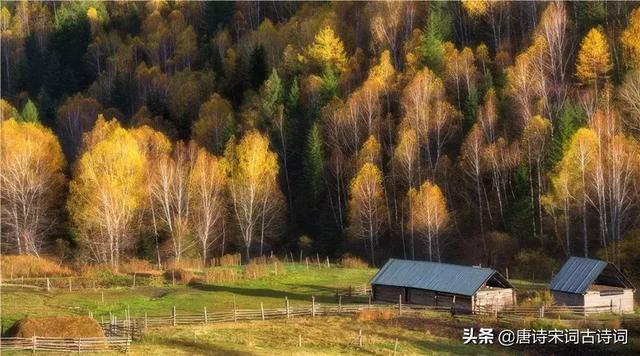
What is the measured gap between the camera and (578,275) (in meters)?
65.1

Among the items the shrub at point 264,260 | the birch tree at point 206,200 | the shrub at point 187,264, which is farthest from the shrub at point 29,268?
the shrub at point 264,260

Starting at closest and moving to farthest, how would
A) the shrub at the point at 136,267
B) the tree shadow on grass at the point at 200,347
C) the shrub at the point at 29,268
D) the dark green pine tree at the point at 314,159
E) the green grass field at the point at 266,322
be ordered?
the tree shadow on grass at the point at 200,347 → the green grass field at the point at 266,322 → the shrub at the point at 29,268 → the shrub at the point at 136,267 → the dark green pine tree at the point at 314,159

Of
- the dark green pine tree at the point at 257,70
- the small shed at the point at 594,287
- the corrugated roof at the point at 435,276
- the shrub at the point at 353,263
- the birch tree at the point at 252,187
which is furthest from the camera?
the dark green pine tree at the point at 257,70

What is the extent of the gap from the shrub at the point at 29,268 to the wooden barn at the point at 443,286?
28365 mm

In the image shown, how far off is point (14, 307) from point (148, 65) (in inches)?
3448

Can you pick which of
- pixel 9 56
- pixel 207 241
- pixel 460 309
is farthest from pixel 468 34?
pixel 9 56

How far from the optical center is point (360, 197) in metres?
92.6

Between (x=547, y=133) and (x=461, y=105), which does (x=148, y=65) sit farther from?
(x=547, y=133)

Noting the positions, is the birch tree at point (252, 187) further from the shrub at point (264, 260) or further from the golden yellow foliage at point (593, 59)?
the golden yellow foliage at point (593, 59)

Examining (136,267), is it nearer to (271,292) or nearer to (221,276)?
(221,276)

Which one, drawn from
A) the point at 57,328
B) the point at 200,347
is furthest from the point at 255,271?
the point at 57,328

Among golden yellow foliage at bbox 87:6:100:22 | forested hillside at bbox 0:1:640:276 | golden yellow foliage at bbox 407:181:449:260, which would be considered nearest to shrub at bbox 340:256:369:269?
forested hillside at bbox 0:1:640:276

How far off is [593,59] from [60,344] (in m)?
62.4

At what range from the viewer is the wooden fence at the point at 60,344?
51125mm
